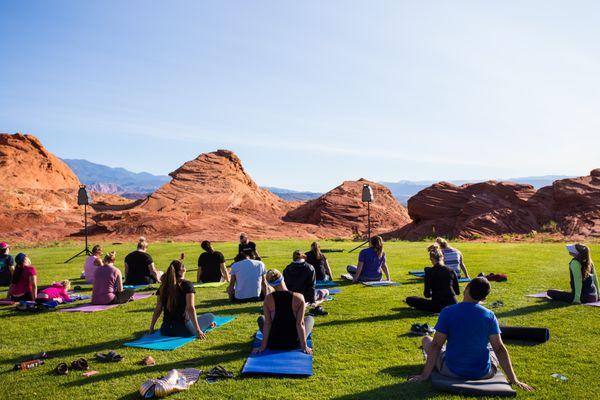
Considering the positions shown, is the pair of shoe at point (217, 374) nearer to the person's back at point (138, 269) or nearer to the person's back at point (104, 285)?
the person's back at point (104, 285)

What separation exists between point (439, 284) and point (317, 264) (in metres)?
5.67

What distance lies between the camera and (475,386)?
6.29 metres

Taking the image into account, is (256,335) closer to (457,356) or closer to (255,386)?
(255,386)

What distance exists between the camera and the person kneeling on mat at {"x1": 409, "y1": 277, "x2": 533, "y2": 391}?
20.7 feet

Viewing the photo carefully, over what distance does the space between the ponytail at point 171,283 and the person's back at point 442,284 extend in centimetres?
542

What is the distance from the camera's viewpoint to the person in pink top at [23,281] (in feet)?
42.4

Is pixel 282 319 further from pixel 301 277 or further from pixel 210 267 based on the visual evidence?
pixel 210 267

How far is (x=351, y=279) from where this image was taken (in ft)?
53.7

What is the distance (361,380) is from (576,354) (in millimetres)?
3785

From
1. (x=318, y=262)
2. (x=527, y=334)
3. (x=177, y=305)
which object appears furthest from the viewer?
(x=318, y=262)

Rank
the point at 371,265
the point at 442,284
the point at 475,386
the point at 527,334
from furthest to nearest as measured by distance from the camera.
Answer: the point at 371,265 → the point at 442,284 → the point at 527,334 → the point at 475,386

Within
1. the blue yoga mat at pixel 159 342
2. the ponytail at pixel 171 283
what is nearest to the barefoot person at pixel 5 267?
the blue yoga mat at pixel 159 342

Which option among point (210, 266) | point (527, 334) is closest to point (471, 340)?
point (527, 334)

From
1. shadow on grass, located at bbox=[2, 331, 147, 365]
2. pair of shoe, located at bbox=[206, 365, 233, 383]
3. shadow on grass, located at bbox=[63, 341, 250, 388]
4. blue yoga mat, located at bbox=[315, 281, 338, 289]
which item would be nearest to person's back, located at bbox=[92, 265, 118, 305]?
shadow on grass, located at bbox=[2, 331, 147, 365]
